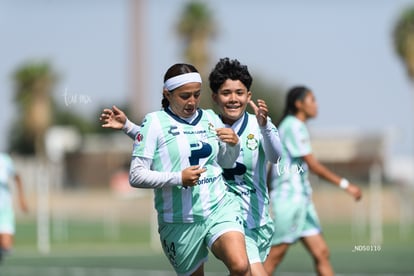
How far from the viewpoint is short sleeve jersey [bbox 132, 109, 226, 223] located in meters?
8.94

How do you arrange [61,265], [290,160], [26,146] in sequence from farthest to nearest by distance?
1. [26,146]
2. [61,265]
3. [290,160]

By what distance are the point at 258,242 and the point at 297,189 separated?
8.81 ft

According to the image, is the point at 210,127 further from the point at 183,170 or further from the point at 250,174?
the point at 250,174

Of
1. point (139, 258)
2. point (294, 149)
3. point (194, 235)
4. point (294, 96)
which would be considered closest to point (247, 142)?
point (194, 235)

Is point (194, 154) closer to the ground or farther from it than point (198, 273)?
farther from it

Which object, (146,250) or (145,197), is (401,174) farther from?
(146,250)

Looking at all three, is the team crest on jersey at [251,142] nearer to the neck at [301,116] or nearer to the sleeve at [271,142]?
the sleeve at [271,142]

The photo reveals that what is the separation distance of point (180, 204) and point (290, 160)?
331 cm

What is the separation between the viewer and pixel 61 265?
19172 mm

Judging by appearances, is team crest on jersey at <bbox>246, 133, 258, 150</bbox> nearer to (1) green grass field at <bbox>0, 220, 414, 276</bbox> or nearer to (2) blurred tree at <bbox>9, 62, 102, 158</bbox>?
(1) green grass field at <bbox>0, 220, 414, 276</bbox>

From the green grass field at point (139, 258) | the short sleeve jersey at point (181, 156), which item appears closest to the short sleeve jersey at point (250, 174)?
the short sleeve jersey at point (181, 156)

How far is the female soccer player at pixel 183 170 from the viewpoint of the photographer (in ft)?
29.1

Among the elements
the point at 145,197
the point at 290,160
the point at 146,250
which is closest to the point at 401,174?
the point at 145,197

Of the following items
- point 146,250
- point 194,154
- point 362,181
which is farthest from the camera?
point 362,181
